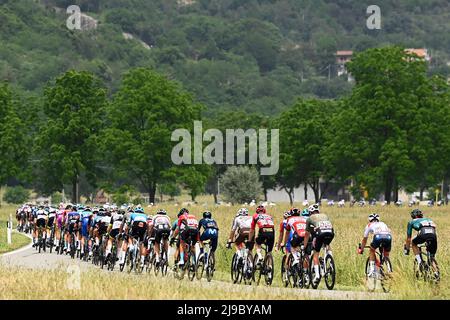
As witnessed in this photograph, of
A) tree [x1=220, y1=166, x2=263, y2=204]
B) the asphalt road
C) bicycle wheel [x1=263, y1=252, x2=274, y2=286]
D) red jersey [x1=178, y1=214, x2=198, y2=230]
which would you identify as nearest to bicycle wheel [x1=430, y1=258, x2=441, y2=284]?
the asphalt road

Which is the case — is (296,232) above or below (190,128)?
below

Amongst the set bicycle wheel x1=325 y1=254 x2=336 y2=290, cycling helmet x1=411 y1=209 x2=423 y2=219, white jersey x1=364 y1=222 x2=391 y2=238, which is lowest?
bicycle wheel x1=325 y1=254 x2=336 y2=290

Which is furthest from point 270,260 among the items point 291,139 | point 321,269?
point 291,139

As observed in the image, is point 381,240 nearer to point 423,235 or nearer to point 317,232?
point 423,235

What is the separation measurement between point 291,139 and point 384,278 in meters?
76.0

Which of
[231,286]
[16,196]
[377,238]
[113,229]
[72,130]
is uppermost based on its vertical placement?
[72,130]

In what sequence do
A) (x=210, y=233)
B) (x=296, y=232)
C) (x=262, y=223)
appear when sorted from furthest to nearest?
(x=210, y=233) → (x=262, y=223) → (x=296, y=232)

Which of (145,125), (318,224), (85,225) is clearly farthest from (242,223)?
(145,125)

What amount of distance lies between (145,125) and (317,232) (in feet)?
220

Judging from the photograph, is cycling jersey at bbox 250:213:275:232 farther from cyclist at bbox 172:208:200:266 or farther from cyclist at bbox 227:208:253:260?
cyclist at bbox 172:208:200:266

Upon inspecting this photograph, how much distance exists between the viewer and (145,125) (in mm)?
91500

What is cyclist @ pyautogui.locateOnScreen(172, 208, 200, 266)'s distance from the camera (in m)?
29.1

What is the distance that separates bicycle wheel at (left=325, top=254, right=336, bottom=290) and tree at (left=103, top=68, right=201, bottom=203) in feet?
205

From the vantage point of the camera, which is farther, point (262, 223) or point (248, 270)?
point (248, 270)
